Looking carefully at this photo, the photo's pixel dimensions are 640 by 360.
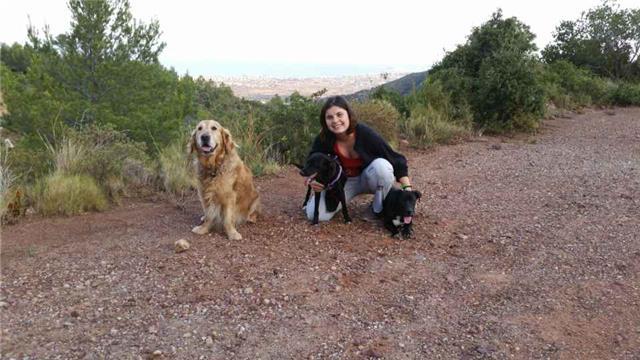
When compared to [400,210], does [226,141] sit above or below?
above

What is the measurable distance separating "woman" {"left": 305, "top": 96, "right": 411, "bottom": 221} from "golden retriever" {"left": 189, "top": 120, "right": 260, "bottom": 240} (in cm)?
70

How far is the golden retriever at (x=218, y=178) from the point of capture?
398cm

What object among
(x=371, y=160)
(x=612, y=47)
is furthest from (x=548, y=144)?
(x=612, y=47)

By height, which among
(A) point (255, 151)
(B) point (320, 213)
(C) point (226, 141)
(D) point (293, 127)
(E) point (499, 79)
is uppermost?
(E) point (499, 79)

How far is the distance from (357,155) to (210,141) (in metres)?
1.44

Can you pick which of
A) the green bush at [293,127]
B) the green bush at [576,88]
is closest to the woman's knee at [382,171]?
the green bush at [293,127]

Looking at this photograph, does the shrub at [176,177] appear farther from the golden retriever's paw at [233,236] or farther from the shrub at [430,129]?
the shrub at [430,129]

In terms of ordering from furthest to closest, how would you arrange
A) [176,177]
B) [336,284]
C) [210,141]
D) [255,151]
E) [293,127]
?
[293,127] → [255,151] → [176,177] → [210,141] → [336,284]

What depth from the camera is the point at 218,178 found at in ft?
13.2

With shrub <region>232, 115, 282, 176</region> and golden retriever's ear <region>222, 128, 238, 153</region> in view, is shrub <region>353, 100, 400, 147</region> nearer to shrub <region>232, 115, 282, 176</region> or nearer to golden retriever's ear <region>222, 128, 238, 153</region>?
shrub <region>232, 115, 282, 176</region>

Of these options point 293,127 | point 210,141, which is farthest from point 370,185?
point 293,127

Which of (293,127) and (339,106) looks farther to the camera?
(293,127)

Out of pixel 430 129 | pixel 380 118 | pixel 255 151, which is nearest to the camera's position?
pixel 255 151

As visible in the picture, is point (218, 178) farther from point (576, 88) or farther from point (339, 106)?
point (576, 88)
